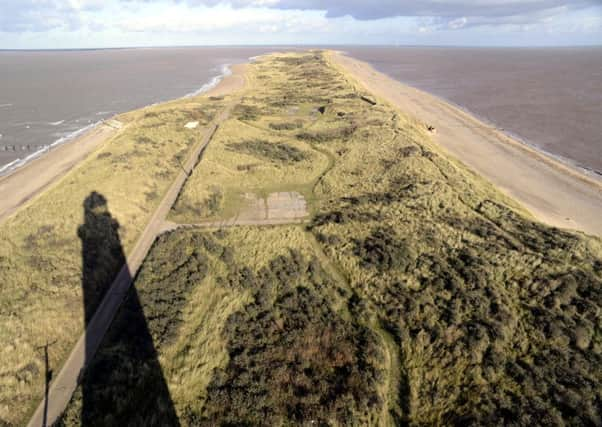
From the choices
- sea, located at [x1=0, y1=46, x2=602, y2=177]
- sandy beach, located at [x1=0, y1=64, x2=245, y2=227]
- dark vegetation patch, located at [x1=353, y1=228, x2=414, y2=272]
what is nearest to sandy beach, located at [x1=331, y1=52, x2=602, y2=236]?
sea, located at [x1=0, y1=46, x2=602, y2=177]

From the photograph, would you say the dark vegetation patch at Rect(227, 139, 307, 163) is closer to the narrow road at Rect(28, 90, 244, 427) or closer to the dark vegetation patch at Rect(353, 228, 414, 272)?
the narrow road at Rect(28, 90, 244, 427)

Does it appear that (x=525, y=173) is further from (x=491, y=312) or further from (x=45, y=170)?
(x=45, y=170)

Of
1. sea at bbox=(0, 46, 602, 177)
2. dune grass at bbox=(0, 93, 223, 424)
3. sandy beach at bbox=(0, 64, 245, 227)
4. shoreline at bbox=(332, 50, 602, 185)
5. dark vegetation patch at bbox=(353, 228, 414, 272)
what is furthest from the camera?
sea at bbox=(0, 46, 602, 177)

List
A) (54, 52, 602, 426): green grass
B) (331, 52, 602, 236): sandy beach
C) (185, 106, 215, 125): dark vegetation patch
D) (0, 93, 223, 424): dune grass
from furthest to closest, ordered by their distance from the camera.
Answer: (185, 106, 215, 125): dark vegetation patch, (331, 52, 602, 236): sandy beach, (0, 93, 223, 424): dune grass, (54, 52, 602, 426): green grass

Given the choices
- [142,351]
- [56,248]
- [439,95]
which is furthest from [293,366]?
[439,95]

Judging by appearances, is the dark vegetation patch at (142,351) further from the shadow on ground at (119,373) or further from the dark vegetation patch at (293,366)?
the dark vegetation patch at (293,366)

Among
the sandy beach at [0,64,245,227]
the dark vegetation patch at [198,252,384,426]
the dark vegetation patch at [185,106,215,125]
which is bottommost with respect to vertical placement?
the dark vegetation patch at [198,252,384,426]
